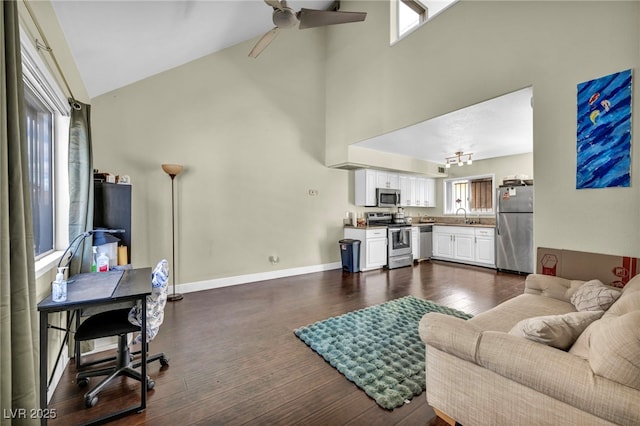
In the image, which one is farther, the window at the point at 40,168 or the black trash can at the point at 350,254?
the black trash can at the point at 350,254

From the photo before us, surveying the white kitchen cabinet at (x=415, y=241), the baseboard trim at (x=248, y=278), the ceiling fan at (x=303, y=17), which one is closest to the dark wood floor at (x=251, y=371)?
the baseboard trim at (x=248, y=278)

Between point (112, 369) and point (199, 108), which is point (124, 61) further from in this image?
point (112, 369)

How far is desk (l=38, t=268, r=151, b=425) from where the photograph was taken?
1509mm

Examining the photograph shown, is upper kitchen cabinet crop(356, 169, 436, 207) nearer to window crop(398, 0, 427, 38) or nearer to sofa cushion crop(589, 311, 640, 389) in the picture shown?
window crop(398, 0, 427, 38)

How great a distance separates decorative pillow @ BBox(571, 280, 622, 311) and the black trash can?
3.55m

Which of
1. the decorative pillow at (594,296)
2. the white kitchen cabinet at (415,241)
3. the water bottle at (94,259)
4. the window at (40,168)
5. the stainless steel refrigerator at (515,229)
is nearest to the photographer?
the decorative pillow at (594,296)

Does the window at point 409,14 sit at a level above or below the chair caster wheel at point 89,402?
above

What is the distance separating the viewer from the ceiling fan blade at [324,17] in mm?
2943

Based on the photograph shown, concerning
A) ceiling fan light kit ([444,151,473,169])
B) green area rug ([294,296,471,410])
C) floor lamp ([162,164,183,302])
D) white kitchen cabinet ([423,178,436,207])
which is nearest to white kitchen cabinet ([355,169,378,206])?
ceiling fan light kit ([444,151,473,169])

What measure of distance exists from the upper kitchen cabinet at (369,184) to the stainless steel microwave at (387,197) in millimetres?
94

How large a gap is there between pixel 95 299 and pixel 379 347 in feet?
7.15

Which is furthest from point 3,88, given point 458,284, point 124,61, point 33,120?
point 458,284

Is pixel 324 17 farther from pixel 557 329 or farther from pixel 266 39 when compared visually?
pixel 557 329

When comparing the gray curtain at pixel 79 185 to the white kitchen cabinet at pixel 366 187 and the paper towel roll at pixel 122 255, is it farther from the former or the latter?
the white kitchen cabinet at pixel 366 187
